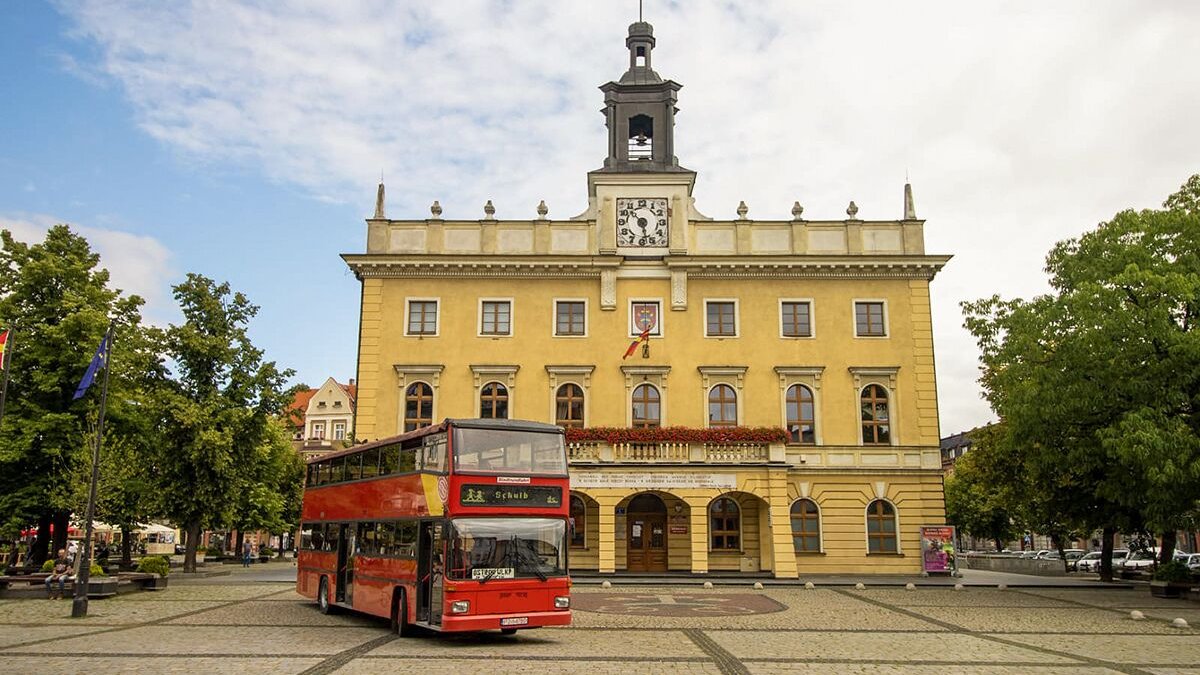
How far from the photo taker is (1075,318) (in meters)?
27.0

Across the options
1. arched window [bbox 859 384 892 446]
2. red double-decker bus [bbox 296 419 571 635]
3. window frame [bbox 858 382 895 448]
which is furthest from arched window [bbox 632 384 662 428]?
red double-decker bus [bbox 296 419 571 635]

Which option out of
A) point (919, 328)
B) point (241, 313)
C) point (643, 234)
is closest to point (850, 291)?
point (919, 328)

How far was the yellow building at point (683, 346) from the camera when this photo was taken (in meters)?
34.9

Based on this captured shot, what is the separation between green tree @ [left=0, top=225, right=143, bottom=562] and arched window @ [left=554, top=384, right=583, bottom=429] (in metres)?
16.6

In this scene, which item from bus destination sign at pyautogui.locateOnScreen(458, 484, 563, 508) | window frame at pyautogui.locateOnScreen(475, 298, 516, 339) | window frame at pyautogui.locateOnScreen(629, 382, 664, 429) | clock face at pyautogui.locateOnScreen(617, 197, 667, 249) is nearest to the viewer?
bus destination sign at pyautogui.locateOnScreen(458, 484, 563, 508)

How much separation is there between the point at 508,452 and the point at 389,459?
11.1 ft

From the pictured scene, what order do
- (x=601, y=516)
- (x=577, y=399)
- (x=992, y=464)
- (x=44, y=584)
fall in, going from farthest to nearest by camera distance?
(x=992, y=464), (x=577, y=399), (x=601, y=516), (x=44, y=584)

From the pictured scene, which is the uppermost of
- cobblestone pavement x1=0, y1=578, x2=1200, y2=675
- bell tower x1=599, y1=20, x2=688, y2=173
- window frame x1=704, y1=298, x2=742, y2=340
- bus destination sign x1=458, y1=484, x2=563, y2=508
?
bell tower x1=599, y1=20, x2=688, y2=173

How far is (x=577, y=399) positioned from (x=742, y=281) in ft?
25.7

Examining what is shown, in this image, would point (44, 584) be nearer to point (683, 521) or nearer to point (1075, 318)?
point (683, 521)

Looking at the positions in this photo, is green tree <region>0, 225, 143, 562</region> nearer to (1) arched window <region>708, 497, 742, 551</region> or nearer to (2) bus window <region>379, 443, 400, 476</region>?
(2) bus window <region>379, 443, 400, 476</region>

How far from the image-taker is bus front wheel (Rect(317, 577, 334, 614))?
22.6 meters

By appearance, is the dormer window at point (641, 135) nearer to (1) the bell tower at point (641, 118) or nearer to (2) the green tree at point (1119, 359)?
(1) the bell tower at point (641, 118)

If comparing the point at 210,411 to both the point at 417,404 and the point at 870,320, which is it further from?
the point at 870,320
